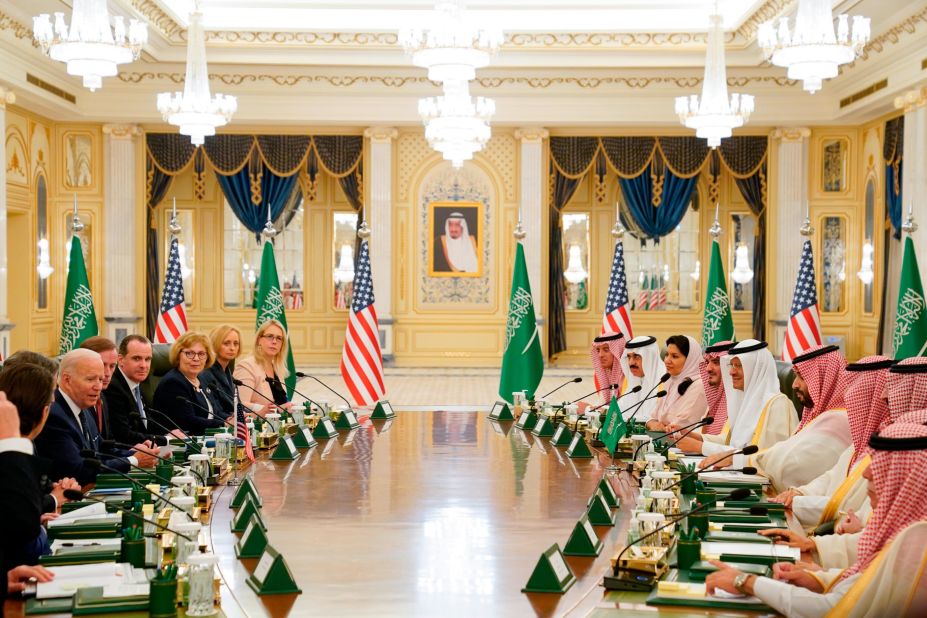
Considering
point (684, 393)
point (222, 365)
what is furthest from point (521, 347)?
point (684, 393)

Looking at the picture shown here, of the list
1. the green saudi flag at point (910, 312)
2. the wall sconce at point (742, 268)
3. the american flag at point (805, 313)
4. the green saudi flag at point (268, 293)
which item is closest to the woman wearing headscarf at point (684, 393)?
the green saudi flag at point (910, 312)

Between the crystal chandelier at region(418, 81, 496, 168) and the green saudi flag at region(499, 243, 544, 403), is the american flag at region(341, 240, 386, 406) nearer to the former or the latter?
the green saudi flag at region(499, 243, 544, 403)

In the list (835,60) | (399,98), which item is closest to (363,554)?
(835,60)

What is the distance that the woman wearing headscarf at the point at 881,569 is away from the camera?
2.55 m

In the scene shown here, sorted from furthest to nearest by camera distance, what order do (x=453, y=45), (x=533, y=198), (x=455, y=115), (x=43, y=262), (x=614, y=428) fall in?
(x=533, y=198), (x=43, y=262), (x=455, y=115), (x=453, y=45), (x=614, y=428)

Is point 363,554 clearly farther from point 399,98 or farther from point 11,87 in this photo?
point 399,98

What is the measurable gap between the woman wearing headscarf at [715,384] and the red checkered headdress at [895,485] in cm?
279

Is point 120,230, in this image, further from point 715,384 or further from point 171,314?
point 715,384

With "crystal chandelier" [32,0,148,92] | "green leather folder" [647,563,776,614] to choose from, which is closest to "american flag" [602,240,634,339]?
"crystal chandelier" [32,0,148,92]

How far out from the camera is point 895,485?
270 centimetres

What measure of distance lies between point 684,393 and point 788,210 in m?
9.20

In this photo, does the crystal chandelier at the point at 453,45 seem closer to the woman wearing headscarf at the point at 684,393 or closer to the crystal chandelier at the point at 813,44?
the crystal chandelier at the point at 813,44

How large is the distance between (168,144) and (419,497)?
11940 mm

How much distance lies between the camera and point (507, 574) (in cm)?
299
